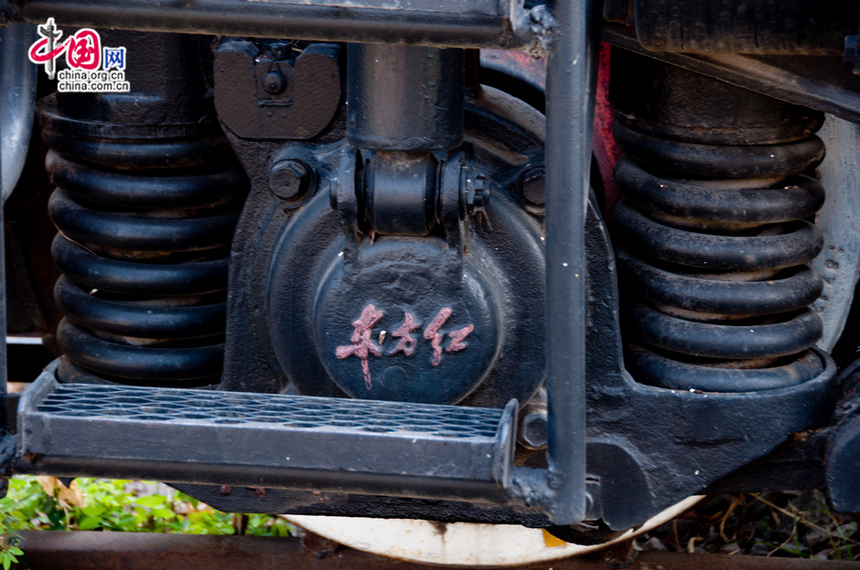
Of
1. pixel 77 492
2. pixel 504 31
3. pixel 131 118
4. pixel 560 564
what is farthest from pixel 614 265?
pixel 77 492

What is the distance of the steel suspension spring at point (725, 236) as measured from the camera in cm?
134

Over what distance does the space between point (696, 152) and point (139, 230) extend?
0.95 m

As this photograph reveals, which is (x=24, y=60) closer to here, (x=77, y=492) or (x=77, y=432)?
(x=77, y=432)

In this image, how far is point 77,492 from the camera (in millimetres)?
2342

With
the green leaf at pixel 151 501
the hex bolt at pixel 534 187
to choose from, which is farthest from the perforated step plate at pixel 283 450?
the green leaf at pixel 151 501

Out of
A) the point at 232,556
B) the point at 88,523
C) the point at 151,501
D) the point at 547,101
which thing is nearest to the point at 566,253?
the point at 547,101

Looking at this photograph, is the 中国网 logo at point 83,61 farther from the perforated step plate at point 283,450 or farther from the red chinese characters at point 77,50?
the perforated step plate at point 283,450

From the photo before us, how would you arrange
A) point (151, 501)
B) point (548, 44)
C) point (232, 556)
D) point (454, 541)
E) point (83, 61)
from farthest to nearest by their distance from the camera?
point (151, 501) < point (232, 556) < point (454, 541) < point (83, 61) < point (548, 44)

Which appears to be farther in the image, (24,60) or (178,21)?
(24,60)

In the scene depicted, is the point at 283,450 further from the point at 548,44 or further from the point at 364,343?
the point at 548,44

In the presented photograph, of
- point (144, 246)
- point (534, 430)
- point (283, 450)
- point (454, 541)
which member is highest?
point (144, 246)

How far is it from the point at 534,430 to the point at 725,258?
1.34 feet

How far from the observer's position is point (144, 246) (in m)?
1.56

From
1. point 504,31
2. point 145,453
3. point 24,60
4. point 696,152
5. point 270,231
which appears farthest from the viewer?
point 270,231
